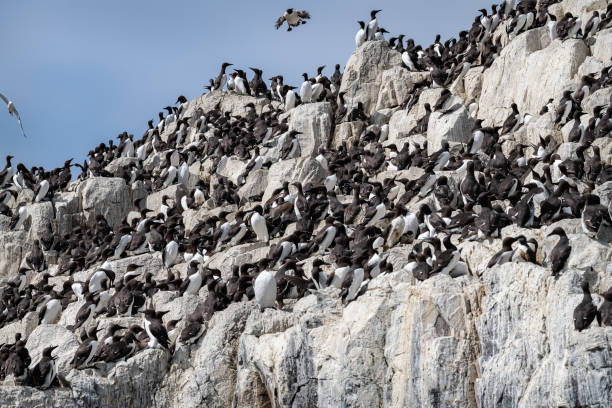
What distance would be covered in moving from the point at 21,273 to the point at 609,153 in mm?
16114

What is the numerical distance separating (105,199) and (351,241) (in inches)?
513

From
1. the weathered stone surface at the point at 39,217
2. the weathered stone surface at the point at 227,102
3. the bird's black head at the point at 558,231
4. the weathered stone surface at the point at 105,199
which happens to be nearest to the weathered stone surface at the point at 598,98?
the bird's black head at the point at 558,231

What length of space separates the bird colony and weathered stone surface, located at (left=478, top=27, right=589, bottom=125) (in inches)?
2.8

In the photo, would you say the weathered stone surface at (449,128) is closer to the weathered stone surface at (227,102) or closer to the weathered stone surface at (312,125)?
the weathered stone surface at (312,125)

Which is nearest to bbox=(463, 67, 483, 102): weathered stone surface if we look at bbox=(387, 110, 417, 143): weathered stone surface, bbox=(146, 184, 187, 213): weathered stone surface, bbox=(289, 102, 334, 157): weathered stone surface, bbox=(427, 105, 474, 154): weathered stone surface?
bbox=(387, 110, 417, 143): weathered stone surface

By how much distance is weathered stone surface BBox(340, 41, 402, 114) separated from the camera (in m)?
33.1

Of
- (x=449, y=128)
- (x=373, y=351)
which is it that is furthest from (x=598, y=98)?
(x=373, y=351)

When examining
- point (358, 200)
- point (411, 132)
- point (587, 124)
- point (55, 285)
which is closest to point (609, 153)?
point (587, 124)

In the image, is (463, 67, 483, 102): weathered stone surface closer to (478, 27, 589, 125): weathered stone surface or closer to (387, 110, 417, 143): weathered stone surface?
(478, 27, 589, 125): weathered stone surface

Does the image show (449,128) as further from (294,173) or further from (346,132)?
(346,132)

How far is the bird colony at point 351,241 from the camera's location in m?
15.4

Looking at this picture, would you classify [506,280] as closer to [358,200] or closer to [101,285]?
[358,200]

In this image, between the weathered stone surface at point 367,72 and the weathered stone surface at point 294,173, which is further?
the weathered stone surface at point 367,72

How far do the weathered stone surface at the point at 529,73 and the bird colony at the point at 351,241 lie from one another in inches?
2.8
